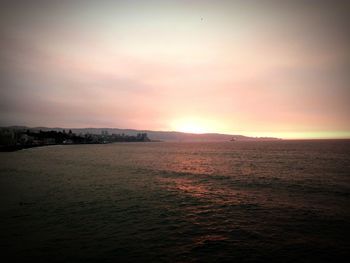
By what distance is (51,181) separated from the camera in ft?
138

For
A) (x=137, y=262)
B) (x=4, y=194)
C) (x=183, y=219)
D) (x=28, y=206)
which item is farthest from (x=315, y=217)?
(x=4, y=194)

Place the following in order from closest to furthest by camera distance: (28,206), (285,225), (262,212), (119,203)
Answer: (285,225) → (262,212) → (28,206) → (119,203)

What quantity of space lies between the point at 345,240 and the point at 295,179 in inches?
1123

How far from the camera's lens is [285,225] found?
67.3 feet

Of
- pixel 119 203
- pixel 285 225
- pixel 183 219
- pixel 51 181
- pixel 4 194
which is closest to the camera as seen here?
pixel 285 225

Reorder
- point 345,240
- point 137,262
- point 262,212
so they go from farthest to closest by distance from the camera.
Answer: point 262,212
point 345,240
point 137,262

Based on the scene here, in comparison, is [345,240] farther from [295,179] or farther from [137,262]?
[295,179]

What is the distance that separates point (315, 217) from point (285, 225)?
158 inches

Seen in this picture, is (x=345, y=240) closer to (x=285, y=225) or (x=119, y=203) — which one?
(x=285, y=225)

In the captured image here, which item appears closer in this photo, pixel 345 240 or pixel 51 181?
pixel 345 240

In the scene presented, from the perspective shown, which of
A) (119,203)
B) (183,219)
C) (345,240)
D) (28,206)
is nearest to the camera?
(345,240)

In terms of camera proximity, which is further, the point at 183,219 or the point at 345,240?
the point at 183,219

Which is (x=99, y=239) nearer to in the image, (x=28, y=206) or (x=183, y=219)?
(x=183, y=219)

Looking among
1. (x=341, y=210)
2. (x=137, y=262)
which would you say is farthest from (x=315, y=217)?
(x=137, y=262)
